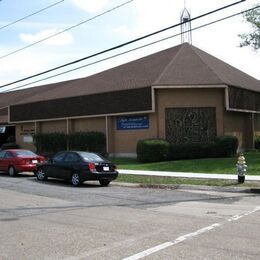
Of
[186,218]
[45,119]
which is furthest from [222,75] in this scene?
[186,218]

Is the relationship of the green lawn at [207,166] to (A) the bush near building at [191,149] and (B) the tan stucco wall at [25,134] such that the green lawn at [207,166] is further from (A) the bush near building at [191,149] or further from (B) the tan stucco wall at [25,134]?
(B) the tan stucco wall at [25,134]

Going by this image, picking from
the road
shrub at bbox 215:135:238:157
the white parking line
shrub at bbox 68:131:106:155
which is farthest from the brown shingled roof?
the white parking line

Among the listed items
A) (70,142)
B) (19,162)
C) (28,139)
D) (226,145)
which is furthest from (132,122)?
(28,139)

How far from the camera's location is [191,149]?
31656 millimetres

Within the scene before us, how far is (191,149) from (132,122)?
5189 millimetres

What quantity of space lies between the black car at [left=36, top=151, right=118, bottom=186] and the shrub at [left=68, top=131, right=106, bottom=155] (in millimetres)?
14695

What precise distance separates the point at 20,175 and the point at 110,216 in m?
14.9

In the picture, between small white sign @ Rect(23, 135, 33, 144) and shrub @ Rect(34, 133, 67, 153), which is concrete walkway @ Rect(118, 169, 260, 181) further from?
small white sign @ Rect(23, 135, 33, 144)

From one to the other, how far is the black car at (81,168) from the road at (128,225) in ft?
7.87

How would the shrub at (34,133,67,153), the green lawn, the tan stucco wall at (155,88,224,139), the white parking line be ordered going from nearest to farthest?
the white parking line → the green lawn → the tan stucco wall at (155,88,224,139) → the shrub at (34,133,67,153)

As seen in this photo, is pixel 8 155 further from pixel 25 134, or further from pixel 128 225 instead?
pixel 25 134

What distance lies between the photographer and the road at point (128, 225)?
7.92m

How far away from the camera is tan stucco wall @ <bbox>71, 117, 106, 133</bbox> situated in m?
37.1

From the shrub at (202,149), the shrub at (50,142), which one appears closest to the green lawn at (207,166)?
the shrub at (202,149)
